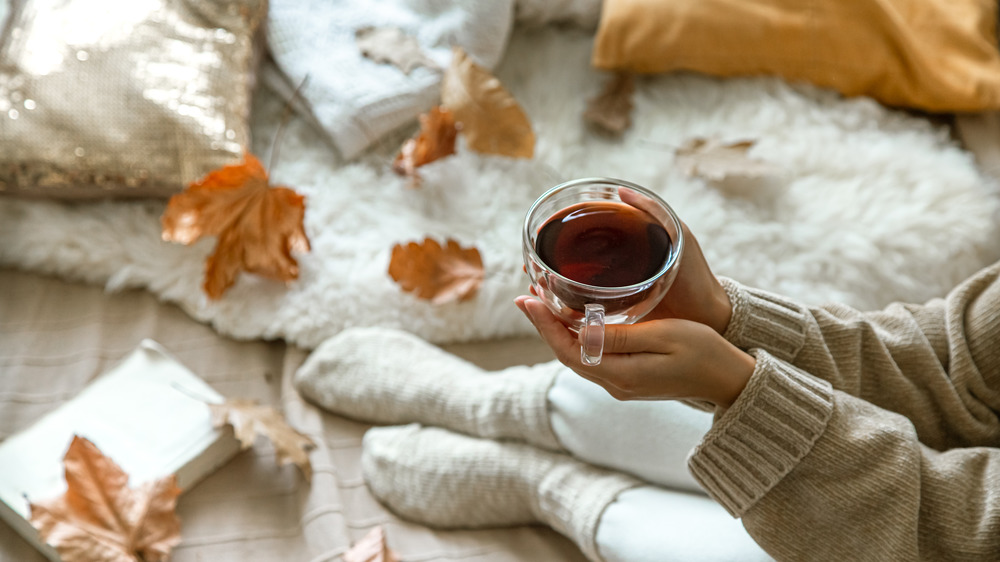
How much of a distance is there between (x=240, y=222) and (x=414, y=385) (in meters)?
0.36

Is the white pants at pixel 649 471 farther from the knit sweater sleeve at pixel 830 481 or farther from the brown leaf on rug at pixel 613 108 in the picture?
the brown leaf on rug at pixel 613 108

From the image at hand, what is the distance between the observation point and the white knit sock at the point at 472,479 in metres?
0.95

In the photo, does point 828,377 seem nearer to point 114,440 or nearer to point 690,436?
point 690,436

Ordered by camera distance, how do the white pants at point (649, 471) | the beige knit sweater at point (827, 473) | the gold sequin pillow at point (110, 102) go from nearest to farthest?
the beige knit sweater at point (827, 473), the white pants at point (649, 471), the gold sequin pillow at point (110, 102)

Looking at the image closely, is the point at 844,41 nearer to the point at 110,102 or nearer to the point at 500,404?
the point at 500,404

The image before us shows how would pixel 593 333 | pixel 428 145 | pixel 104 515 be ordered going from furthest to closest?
pixel 428 145 < pixel 104 515 < pixel 593 333

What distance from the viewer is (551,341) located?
69 centimetres

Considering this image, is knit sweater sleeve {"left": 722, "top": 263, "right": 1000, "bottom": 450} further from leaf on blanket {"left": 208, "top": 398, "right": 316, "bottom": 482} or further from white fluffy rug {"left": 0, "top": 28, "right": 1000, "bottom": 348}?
leaf on blanket {"left": 208, "top": 398, "right": 316, "bottom": 482}

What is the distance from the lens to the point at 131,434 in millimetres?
1051

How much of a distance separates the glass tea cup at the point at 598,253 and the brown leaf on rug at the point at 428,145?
0.61m

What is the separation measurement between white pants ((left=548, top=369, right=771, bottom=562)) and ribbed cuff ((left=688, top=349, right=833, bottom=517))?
11 centimetres

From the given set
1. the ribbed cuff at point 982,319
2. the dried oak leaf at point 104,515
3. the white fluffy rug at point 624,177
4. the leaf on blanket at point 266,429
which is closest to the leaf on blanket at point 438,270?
the white fluffy rug at point 624,177

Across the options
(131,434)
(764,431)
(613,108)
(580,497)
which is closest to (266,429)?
(131,434)

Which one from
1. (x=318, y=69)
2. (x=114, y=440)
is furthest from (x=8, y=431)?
(x=318, y=69)
